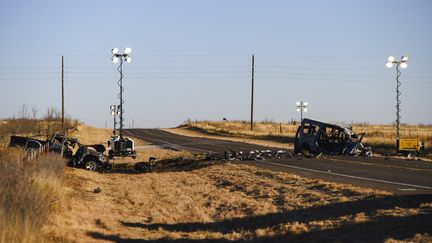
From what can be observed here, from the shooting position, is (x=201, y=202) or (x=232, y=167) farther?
(x=232, y=167)

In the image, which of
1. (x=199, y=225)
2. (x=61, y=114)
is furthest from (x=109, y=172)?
(x=61, y=114)

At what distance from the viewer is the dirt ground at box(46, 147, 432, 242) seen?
12.5 m

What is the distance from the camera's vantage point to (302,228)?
13.0m

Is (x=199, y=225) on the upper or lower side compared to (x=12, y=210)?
lower

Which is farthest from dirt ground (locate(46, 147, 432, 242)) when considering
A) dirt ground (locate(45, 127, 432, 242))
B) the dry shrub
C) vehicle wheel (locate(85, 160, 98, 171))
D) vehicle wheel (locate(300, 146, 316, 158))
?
vehicle wheel (locate(300, 146, 316, 158))

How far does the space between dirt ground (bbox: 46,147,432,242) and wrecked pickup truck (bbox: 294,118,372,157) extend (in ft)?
35.6

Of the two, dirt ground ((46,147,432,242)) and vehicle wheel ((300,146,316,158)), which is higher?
vehicle wheel ((300,146,316,158))

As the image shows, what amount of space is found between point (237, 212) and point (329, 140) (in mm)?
18758

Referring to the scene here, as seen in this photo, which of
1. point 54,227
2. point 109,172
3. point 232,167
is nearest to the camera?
point 54,227

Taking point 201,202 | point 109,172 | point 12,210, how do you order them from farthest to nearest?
1. point 109,172
2. point 201,202
3. point 12,210

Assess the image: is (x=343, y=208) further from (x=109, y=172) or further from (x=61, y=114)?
(x=61, y=114)

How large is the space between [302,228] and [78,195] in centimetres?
828

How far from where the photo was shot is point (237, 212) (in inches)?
643

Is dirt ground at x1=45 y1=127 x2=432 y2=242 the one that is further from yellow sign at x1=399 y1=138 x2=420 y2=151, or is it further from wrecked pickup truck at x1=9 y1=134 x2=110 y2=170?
yellow sign at x1=399 y1=138 x2=420 y2=151
